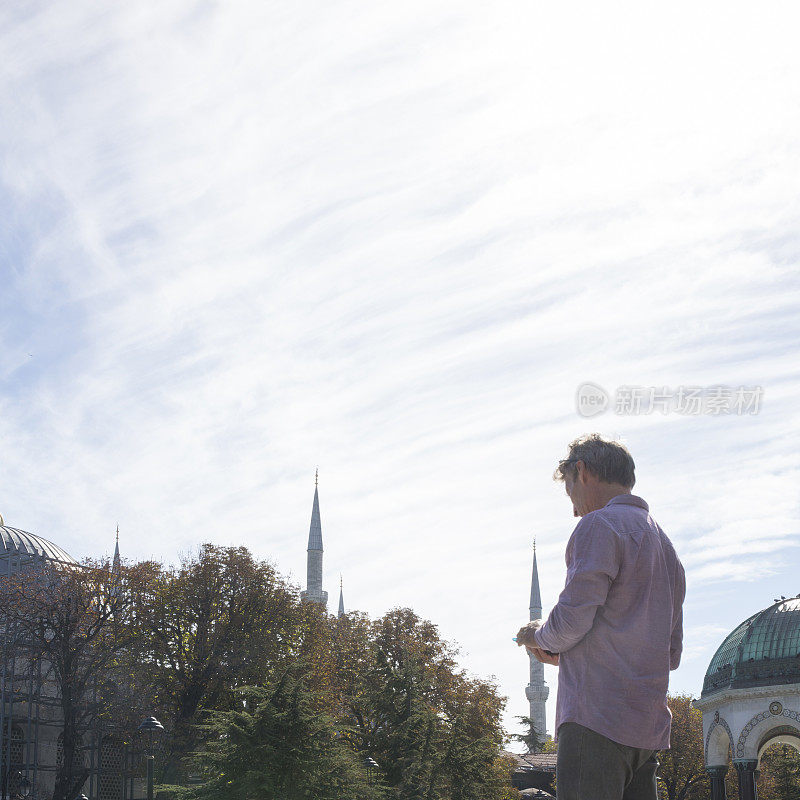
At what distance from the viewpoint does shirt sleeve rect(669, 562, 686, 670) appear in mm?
4285

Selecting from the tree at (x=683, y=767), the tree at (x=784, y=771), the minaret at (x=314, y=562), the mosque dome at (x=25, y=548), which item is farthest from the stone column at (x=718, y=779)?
the minaret at (x=314, y=562)

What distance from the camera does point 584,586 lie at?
390 centimetres

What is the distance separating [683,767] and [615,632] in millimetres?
54656

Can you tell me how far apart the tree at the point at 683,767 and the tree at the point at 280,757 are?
32956 mm

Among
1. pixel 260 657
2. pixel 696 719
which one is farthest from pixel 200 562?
pixel 696 719

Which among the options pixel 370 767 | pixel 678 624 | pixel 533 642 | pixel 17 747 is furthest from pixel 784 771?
pixel 533 642

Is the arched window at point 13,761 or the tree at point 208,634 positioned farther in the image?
the arched window at point 13,761

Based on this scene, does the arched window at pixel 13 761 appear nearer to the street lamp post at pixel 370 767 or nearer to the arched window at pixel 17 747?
the arched window at pixel 17 747

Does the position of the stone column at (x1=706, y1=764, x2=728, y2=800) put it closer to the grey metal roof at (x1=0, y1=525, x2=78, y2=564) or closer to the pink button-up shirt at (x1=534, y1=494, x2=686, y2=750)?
the grey metal roof at (x1=0, y1=525, x2=78, y2=564)

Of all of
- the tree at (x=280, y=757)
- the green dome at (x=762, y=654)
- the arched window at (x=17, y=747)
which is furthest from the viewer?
the arched window at (x=17, y=747)

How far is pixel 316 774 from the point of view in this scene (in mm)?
21984

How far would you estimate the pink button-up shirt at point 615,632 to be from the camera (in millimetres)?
3881

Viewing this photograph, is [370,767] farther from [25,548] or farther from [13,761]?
[25,548]

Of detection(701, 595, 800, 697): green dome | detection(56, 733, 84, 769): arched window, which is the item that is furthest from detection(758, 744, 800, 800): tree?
detection(56, 733, 84, 769): arched window
